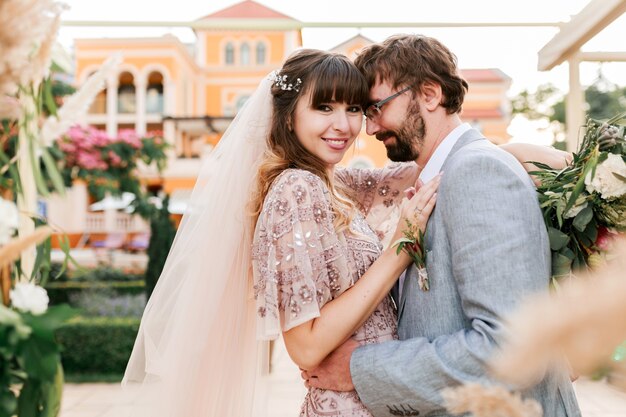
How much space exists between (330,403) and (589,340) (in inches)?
66.9

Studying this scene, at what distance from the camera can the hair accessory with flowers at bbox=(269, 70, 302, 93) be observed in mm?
2258

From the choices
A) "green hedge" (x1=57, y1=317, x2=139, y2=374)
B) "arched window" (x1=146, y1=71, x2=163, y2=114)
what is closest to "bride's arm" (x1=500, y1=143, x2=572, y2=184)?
"green hedge" (x1=57, y1=317, x2=139, y2=374)

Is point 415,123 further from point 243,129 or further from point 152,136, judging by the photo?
point 152,136

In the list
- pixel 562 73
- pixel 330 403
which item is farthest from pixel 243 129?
pixel 562 73

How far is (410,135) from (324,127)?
332 millimetres

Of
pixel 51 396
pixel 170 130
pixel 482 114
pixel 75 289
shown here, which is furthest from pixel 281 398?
pixel 482 114

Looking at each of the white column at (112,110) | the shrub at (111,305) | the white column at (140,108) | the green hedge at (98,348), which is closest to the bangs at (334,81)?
the green hedge at (98,348)

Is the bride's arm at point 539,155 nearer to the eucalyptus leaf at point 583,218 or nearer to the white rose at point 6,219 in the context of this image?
the eucalyptus leaf at point 583,218

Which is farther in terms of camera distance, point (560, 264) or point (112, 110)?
point (112, 110)

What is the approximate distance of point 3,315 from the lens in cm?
85

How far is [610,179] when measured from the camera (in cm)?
163

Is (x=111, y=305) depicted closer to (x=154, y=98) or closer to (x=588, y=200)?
(x=588, y=200)

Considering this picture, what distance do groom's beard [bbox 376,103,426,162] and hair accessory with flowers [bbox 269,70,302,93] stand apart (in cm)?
37

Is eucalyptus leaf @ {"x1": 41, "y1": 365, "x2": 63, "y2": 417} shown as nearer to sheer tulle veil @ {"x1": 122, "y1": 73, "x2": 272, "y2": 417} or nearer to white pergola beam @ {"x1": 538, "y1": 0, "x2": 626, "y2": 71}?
sheer tulle veil @ {"x1": 122, "y1": 73, "x2": 272, "y2": 417}
